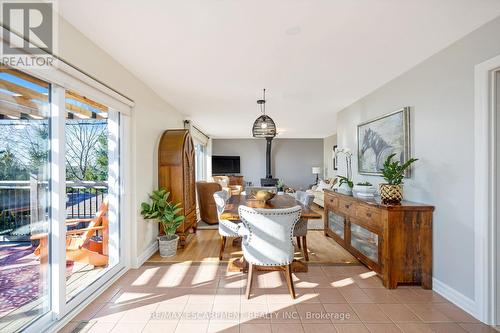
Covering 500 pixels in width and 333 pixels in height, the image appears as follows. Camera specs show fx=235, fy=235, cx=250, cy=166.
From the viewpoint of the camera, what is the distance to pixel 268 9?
171cm

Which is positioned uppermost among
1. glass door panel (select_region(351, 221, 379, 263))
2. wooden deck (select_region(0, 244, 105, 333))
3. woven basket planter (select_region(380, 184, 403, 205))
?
woven basket planter (select_region(380, 184, 403, 205))

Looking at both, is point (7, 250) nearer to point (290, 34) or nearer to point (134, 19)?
point (134, 19)

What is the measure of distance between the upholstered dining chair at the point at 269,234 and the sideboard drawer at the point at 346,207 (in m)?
1.32

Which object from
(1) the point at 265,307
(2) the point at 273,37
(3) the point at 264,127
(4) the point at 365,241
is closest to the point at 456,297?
→ (4) the point at 365,241

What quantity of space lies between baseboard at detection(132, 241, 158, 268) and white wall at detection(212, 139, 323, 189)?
21.7 feet

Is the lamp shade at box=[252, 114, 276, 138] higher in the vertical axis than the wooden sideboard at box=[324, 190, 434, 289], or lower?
higher

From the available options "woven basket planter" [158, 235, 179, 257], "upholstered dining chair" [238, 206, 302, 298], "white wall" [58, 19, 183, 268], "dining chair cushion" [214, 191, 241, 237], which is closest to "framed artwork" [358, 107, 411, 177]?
"upholstered dining chair" [238, 206, 302, 298]

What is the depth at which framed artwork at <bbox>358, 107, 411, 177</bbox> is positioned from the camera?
282 cm

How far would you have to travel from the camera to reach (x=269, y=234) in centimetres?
219

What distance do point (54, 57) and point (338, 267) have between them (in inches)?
139

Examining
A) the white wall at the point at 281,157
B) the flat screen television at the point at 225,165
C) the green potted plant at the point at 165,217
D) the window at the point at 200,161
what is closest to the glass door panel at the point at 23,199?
the green potted plant at the point at 165,217

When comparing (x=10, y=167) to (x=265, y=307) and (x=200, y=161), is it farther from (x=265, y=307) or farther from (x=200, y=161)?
(x=200, y=161)

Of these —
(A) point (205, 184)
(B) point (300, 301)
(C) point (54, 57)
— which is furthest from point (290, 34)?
(A) point (205, 184)

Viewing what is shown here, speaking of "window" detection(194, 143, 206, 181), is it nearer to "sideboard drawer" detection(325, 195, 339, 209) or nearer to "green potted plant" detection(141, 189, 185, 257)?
"green potted plant" detection(141, 189, 185, 257)
